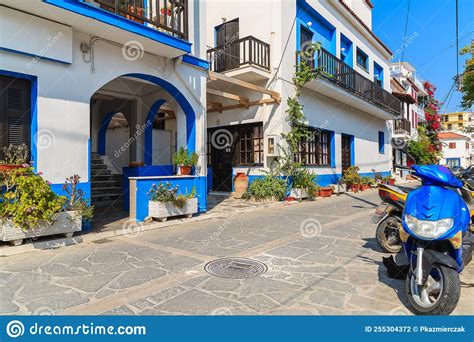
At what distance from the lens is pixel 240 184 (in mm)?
11945

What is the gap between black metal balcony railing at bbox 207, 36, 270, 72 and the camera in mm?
10992

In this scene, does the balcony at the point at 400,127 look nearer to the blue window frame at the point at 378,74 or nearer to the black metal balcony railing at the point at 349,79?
the blue window frame at the point at 378,74

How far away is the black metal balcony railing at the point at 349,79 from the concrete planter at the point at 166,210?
7673 millimetres

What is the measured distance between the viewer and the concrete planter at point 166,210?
7.12m

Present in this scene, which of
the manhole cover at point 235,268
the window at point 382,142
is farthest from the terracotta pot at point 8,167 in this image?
the window at point 382,142

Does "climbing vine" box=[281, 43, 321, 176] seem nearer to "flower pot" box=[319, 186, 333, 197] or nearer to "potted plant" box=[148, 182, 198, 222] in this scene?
"flower pot" box=[319, 186, 333, 197]

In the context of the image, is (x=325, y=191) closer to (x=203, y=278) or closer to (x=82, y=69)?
(x=82, y=69)

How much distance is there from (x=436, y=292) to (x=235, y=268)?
2.21 metres

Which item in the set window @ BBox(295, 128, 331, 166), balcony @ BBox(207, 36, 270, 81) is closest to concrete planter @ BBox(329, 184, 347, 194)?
window @ BBox(295, 128, 331, 166)

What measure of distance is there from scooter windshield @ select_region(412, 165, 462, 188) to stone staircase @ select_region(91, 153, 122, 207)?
8526 millimetres

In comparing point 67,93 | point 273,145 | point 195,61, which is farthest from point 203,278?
point 273,145

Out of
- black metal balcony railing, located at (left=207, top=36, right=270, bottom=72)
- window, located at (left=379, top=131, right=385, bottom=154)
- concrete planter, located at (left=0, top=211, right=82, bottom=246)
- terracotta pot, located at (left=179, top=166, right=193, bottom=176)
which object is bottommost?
concrete planter, located at (left=0, top=211, right=82, bottom=246)

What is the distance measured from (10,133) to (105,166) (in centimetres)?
608
